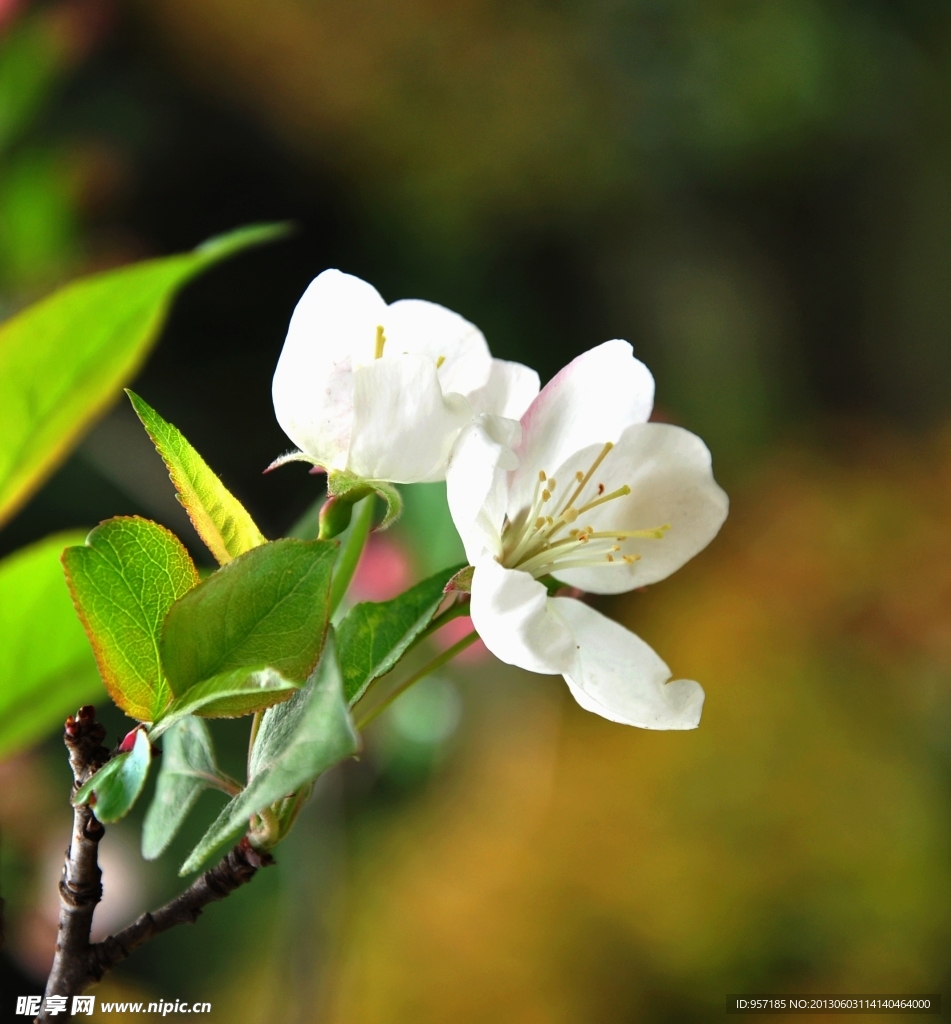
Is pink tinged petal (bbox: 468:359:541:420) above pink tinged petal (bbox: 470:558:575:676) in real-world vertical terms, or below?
above

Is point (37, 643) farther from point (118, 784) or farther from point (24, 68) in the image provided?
point (24, 68)

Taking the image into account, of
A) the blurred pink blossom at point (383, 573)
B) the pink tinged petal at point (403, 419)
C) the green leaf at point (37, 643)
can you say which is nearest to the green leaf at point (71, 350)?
the green leaf at point (37, 643)

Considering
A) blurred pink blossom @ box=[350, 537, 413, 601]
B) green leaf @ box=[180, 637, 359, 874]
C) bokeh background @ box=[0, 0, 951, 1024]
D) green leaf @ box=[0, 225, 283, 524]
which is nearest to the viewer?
green leaf @ box=[180, 637, 359, 874]

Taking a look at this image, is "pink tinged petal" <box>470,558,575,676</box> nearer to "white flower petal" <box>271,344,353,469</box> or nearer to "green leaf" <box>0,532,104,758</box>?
"white flower petal" <box>271,344,353,469</box>

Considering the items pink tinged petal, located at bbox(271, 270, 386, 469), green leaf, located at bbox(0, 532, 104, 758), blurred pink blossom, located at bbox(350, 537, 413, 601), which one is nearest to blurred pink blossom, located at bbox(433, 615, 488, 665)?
blurred pink blossom, located at bbox(350, 537, 413, 601)

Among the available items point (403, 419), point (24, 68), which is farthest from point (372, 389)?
point (24, 68)

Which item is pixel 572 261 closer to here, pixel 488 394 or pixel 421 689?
pixel 421 689

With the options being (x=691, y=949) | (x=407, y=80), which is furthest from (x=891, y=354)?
(x=691, y=949)
